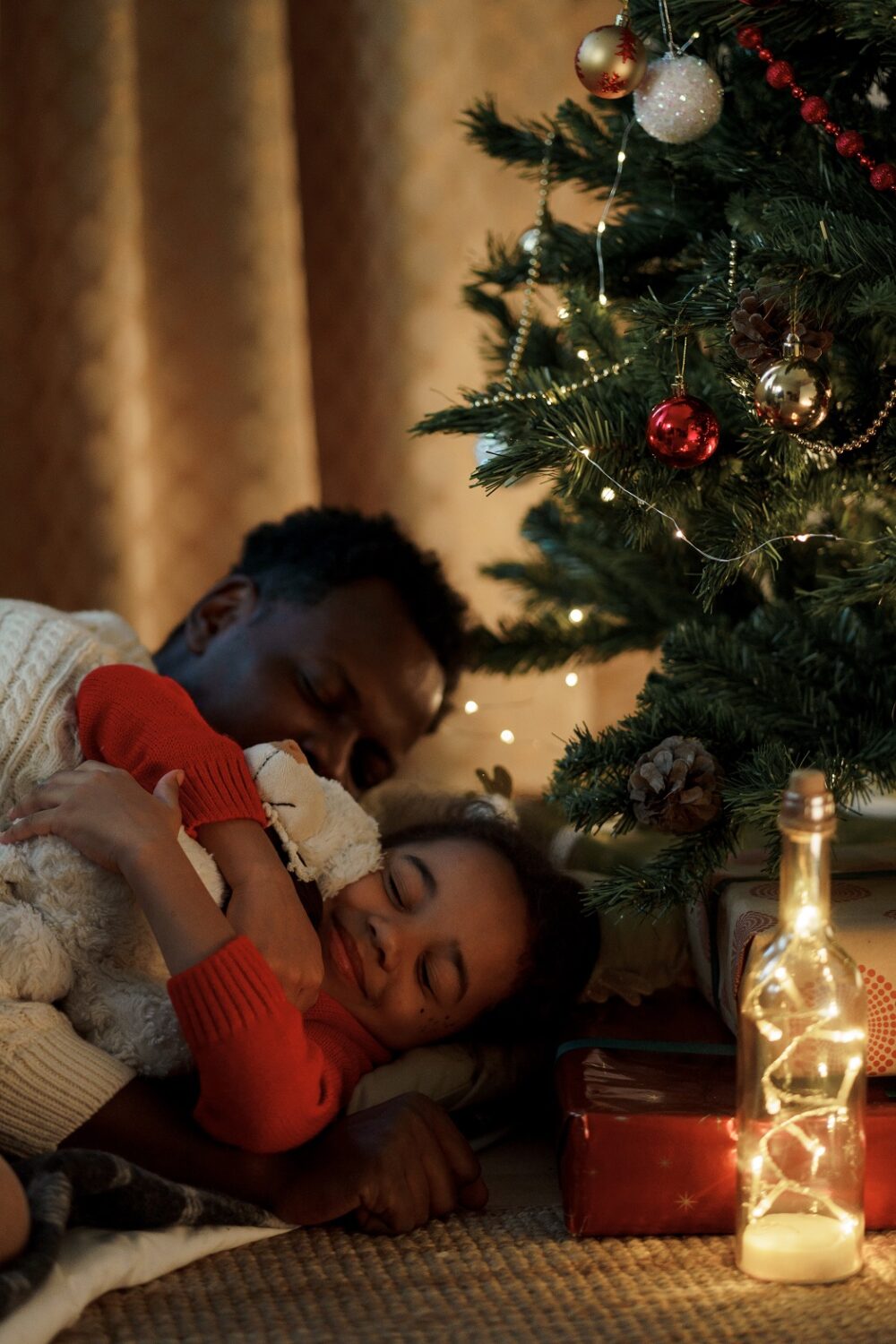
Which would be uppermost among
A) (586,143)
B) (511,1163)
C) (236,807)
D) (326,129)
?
(326,129)

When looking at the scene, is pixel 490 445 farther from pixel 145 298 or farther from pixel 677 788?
pixel 145 298

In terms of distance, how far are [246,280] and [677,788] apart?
1.23m

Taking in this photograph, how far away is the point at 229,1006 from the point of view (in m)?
0.86

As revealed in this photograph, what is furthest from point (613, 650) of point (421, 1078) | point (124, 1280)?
point (124, 1280)

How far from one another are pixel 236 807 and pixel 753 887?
416 mm

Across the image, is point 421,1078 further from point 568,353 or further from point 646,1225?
point 568,353

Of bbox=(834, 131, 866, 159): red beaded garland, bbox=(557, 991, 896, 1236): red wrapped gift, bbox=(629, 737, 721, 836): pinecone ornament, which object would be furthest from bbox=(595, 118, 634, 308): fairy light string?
bbox=(557, 991, 896, 1236): red wrapped gift

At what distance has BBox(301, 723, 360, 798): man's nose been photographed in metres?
1.42

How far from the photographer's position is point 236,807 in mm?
990

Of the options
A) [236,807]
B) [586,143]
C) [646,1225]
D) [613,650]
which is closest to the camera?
[646,1225]

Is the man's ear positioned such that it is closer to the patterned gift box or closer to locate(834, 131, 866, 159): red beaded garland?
the patterned gift box

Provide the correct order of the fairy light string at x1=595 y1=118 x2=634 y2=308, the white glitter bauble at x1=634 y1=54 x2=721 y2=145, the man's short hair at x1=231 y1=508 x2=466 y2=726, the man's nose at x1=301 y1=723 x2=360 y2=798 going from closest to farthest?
the white glitter bauble at x1=634 y1=54 x2=721 y2=145, the fairy light string at x1=595 y1=118 x2=634 y2=308, the man's nose at x1=301 y1=723 x2=360 y2=798, the man's short hair at x1=231 y1=508 x2=466 y2=726

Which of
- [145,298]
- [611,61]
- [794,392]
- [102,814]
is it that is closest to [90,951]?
[102,814]

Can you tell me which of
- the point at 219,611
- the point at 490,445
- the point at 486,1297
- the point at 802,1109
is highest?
the point at 490,445
